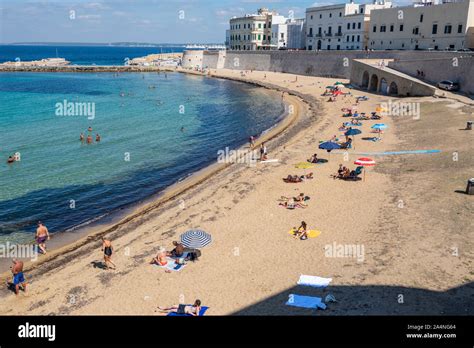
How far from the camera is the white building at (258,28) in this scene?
4166 inches

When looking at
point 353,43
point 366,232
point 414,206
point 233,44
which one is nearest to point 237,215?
point 366,232

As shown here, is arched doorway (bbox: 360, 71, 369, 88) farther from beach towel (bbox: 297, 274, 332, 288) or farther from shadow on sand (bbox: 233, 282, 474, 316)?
shadow on sand (bbox: 233, 282, 474, 316)

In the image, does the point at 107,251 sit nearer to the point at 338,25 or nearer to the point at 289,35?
the point at 338,25

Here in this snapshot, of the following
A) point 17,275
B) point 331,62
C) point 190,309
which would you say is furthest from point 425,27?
point 17,275

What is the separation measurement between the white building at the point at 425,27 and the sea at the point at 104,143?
20.9m

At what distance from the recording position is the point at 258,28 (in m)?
107

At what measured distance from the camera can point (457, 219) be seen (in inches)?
663

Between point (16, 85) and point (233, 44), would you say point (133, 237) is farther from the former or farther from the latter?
point (233, 44)

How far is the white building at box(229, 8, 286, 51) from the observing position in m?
106

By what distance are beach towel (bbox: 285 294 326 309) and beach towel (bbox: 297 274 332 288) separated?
33.9 inches

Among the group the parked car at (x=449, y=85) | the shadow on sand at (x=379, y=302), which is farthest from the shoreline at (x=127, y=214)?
the parked car at (x=449, y=85)

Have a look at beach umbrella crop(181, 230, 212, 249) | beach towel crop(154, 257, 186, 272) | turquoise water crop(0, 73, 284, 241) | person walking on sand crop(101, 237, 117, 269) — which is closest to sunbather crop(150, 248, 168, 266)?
beach towel crop(154, 257, 186, 272)

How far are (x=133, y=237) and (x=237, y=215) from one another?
517 cm
